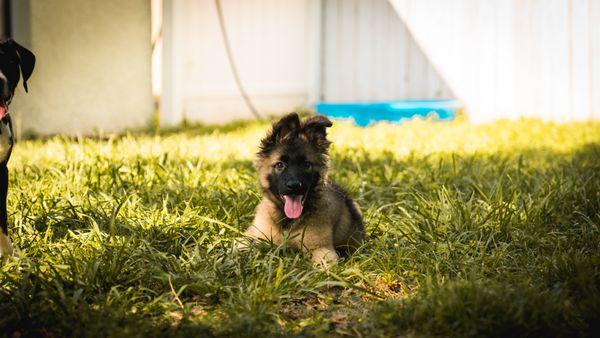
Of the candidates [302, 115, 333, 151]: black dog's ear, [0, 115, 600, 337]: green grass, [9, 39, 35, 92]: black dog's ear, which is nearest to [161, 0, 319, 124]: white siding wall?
[0, 115, 600, 337]: green grass

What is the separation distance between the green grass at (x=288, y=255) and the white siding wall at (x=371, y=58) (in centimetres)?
498

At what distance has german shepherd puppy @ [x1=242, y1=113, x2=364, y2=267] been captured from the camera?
4.08m

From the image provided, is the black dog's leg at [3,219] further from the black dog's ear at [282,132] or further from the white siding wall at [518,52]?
the white siding wall at [518,52]

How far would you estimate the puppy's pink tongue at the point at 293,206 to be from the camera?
161 inches

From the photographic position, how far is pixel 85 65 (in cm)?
930

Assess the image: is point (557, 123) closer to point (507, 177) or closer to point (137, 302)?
point (507, 177)

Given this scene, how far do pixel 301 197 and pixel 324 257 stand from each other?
0.36 m

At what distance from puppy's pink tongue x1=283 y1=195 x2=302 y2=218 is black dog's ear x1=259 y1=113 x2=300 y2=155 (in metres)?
0.34

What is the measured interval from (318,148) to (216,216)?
88cm

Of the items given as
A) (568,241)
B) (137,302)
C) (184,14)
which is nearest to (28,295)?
(137,302)

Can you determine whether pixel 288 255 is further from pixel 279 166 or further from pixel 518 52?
pixel 518 52

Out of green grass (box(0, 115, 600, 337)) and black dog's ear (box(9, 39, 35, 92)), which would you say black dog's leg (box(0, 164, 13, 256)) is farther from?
black dog's ear (box(9, 39, 35, 92))

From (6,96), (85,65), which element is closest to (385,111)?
(85,65)

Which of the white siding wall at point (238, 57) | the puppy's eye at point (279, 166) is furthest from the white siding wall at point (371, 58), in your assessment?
the puppy's eye at point (279, 166)
